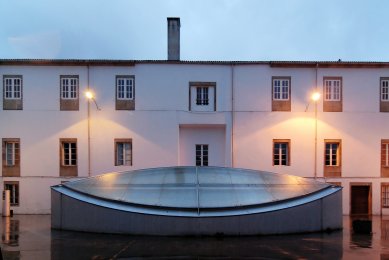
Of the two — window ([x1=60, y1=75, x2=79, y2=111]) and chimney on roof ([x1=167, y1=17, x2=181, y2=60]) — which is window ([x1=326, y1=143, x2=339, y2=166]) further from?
window ([x1=60, y1=75, x2=79, y2=111])

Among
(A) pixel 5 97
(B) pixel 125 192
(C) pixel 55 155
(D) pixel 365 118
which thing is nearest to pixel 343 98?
(D) pixel 365 118

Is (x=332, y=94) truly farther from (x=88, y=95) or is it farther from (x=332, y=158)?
(x=88, y=95)

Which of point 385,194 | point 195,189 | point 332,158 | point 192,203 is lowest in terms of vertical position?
point 385,194

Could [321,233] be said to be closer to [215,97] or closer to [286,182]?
[286,182]

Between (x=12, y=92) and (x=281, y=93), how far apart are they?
62.1ft

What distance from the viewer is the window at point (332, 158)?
2773 cm

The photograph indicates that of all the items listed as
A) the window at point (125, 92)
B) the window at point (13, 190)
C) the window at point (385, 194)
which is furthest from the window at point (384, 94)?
the window at point (13, 190)

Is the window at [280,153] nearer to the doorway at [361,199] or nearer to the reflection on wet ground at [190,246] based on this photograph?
the doorway at [361,199]

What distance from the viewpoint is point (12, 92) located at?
27.7 metres

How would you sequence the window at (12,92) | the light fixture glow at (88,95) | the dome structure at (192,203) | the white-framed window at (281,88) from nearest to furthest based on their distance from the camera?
the dome structure at (192,203) < the light fixture glow at (88,95) < the window at (12,92) < the white-framed window at (281,88)

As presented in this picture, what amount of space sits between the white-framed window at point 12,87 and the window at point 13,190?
6.01m

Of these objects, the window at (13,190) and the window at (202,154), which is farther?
the window at (202,154)

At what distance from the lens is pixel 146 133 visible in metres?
27.6

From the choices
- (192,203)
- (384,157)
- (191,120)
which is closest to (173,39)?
(191,120)
